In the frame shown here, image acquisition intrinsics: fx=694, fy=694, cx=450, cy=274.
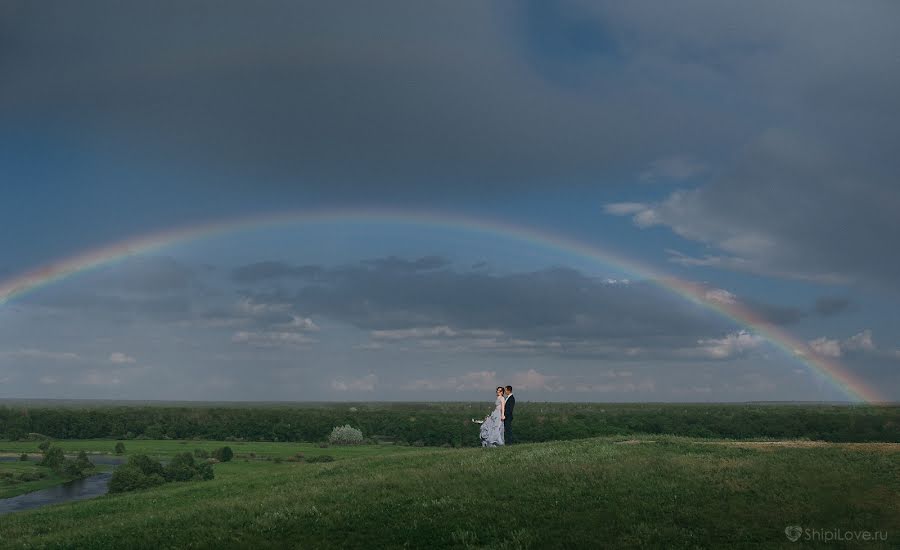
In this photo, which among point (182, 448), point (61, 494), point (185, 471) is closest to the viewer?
point (185, 471)

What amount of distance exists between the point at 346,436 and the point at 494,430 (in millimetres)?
105933

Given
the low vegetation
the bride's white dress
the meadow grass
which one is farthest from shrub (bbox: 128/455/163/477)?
the bride's white dress

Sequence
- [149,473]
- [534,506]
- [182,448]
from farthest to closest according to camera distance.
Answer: [182,448] < [149,473] < [534,506]

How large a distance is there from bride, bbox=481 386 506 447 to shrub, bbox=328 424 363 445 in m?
99.8

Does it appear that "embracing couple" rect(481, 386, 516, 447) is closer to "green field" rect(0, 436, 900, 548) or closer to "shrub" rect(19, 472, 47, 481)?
"green field" rect(0, 436, 900, 548)

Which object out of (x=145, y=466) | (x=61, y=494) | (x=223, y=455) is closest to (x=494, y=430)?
(x=145, y=466)

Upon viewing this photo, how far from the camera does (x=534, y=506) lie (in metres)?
20.2

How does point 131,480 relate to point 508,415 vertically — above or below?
below

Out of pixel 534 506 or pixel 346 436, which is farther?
pixel 346 436

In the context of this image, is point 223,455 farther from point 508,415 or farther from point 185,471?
point 508,415

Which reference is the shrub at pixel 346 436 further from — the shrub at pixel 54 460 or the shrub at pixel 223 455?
the shrub at pixel 54 460

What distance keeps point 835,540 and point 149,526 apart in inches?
743

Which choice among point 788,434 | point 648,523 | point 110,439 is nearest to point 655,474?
point 648,523

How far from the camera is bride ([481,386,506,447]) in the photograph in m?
35.0
